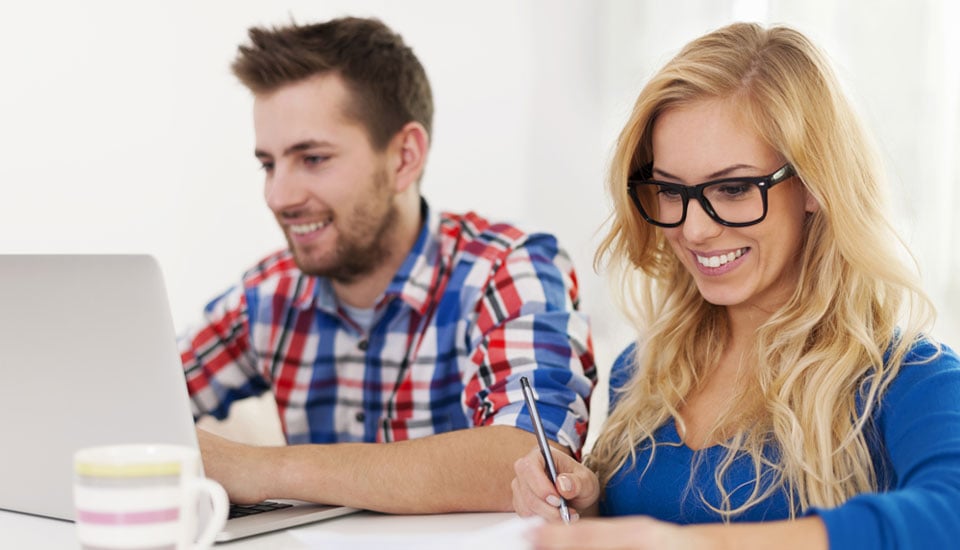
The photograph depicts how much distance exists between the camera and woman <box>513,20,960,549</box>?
1.17 metres

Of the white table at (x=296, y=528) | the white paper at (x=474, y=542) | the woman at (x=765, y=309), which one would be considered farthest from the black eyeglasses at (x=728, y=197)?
the white paper at (x=474, y=542)

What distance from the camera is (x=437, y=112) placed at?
339 centimetres

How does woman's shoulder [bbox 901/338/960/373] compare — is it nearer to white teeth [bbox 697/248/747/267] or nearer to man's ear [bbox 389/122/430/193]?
white teeth [bbox 697/248/747/267]

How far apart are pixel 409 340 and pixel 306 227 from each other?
0.29 metres

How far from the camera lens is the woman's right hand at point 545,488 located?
1176 mm

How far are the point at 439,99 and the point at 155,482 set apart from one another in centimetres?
276

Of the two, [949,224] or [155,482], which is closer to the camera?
[155,482]

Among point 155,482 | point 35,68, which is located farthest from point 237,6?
point 155,482

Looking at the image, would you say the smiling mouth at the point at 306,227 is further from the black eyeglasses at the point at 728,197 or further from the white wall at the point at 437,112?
the black eyeglasses at the point at 728,197

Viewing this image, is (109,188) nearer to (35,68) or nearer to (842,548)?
(35,68)

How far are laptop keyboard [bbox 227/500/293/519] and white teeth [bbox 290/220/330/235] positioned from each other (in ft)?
2.24

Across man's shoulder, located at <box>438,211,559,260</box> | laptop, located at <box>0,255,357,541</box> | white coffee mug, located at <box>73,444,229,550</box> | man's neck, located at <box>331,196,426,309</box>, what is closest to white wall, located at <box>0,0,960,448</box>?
man's shoulder, located at <box>438,211,559,260</box>

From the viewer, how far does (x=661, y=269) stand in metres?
1.50

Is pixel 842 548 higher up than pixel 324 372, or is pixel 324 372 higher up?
pixel 842 548
